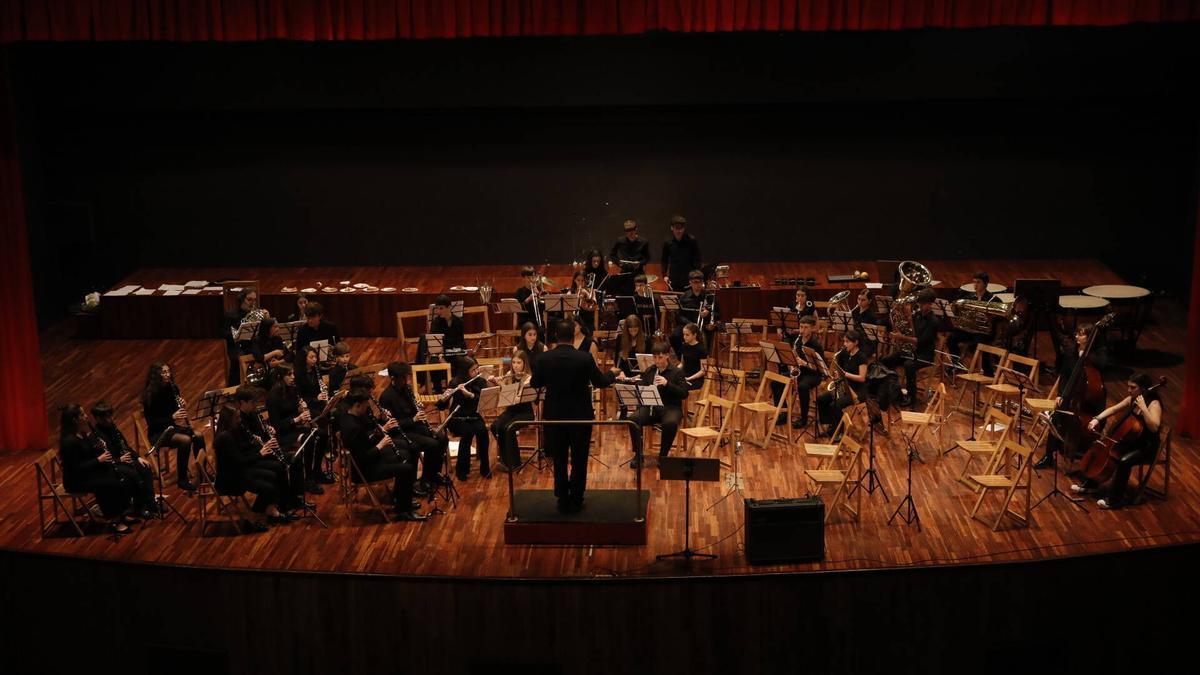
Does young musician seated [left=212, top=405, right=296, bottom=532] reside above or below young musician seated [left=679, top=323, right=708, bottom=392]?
below

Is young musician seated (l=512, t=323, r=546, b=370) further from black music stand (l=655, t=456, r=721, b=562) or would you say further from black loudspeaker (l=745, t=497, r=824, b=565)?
black loudspeaker (l=745, t=497, r=824, b=565)

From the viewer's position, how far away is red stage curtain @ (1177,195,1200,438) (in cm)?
1049

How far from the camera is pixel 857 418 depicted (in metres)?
11.1

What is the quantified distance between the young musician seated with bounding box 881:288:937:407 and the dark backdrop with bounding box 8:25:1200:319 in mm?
4305

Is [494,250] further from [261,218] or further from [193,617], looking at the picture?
[193,617]

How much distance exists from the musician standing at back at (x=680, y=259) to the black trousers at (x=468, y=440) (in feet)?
12.0

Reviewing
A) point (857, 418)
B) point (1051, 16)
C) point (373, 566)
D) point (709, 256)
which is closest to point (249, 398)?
point (373, 566)

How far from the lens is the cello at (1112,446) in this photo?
9.04 m

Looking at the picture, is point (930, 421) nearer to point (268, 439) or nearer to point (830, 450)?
point (830, 450)

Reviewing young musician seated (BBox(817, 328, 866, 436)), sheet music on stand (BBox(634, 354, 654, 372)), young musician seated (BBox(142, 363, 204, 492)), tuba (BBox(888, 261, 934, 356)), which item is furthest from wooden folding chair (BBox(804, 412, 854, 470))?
young musician seated (BBox(142, 363, 204, 492))

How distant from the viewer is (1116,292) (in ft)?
42.4

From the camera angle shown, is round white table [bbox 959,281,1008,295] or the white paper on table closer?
round white table [bbox 959,281,1008,295]

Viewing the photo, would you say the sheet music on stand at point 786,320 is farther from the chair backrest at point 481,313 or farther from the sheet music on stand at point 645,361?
the chair backrest at point 481,313

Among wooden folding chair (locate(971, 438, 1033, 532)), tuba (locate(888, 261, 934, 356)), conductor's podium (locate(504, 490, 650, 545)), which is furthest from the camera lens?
tuba (locate(888, 261, 934, 356))
